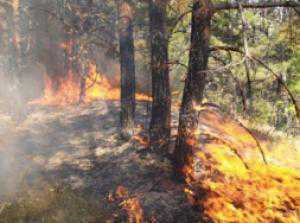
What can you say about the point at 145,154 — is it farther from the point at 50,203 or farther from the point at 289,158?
the point at 289,158

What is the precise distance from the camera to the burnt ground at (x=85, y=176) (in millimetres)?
10209

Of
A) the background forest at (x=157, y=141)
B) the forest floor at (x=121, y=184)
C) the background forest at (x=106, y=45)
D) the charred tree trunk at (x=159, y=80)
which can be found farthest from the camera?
the background forest at (x=106, y=45)

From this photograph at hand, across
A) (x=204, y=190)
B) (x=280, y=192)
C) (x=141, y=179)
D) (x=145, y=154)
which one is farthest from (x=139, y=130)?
(x=280, y=192)

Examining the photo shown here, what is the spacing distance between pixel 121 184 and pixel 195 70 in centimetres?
404

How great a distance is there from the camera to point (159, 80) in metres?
12.7

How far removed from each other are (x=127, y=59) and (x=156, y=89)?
247cm

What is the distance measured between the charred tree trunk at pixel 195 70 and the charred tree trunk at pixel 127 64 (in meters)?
4.65

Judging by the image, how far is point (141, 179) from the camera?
38.3ft

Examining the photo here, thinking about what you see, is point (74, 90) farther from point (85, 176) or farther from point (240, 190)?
point (240, 190)

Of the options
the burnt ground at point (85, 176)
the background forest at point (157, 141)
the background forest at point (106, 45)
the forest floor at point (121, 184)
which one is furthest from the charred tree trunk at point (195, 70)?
the background forest at point (106, 45)

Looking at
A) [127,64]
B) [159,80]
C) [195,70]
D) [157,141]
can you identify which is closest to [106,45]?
[127,64]

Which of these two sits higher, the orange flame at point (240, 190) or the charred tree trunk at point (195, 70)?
the charred tree trunk at point (195, 70)

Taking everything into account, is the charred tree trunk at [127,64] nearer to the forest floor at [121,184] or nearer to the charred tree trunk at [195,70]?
the forest floor at [121,184]

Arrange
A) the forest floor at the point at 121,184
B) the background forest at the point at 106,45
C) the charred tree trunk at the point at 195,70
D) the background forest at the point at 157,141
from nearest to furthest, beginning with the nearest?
the charred tree trunk at the point at 195,70, the background forest at the point at 157,141, the forest floor at the point at 121,184, the background forest at the point at 106,45
